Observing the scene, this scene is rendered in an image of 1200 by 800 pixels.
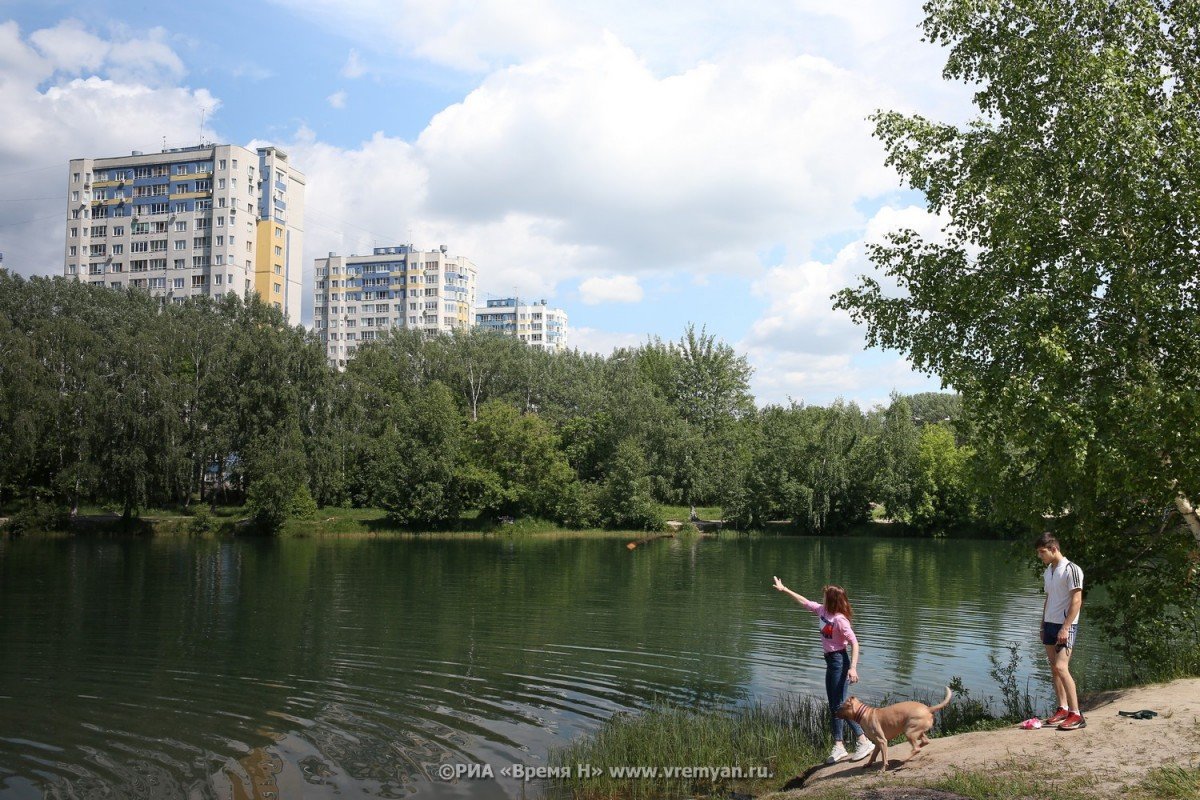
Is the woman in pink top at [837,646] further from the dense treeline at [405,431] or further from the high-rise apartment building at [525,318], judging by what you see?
the high-rise apartment building at [525,318]

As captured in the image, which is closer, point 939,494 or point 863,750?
point 863,750

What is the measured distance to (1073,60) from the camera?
14336 mm

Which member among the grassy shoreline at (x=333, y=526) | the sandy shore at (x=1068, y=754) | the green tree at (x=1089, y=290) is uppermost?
the green tree at (x=1089, y=290)

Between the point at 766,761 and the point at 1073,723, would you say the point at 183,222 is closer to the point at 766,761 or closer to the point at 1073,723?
the point at 766,761

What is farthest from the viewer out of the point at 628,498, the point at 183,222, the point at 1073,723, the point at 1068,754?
the point at 183,222

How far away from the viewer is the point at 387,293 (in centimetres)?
14112

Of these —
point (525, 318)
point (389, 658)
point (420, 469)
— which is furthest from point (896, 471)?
point (525, 318)

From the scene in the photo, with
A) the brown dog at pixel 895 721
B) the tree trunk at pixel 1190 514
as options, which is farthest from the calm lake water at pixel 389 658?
the brown dog at pixel 895 721

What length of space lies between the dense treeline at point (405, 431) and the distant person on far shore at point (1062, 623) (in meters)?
52.1

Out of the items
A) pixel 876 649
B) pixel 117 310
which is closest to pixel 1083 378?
pixel 876 649

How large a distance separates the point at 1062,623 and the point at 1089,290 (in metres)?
5.65

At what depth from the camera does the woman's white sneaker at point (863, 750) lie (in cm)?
1048

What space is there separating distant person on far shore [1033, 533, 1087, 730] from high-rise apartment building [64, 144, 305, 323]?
101 m

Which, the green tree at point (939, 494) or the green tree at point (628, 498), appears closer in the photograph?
the green tree at point (939, 494)
